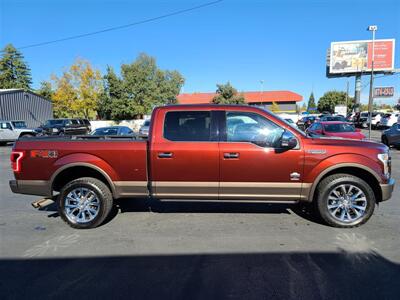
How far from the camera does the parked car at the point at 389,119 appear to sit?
97.7 ft

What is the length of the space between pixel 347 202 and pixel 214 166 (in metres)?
2.19

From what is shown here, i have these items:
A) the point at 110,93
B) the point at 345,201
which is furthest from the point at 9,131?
the point at 345,201

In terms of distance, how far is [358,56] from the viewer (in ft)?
185

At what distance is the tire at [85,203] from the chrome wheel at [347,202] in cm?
360

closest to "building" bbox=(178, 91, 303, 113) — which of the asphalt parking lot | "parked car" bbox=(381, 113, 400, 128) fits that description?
"parked car" bbox=(381, 113, 400, 128)

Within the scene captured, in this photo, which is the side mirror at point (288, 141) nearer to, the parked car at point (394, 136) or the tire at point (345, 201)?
the tire at point (345, 201)

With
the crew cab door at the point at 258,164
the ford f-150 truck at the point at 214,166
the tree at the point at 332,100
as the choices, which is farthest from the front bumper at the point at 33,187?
the tree at the point at 332,100

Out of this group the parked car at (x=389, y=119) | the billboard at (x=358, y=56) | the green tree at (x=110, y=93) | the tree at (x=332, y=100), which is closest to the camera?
the parked car at (x=389, y=119)

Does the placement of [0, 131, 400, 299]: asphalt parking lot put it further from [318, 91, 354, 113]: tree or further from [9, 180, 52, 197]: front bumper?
[318, 91, 354, 113]: tree

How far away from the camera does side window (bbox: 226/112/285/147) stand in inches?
179

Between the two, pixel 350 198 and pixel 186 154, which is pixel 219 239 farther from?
pixel 350 198

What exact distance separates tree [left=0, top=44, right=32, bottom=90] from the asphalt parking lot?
209 ft

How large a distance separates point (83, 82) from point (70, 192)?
4087 centimetres

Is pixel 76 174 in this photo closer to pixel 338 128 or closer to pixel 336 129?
pixel 336 129
